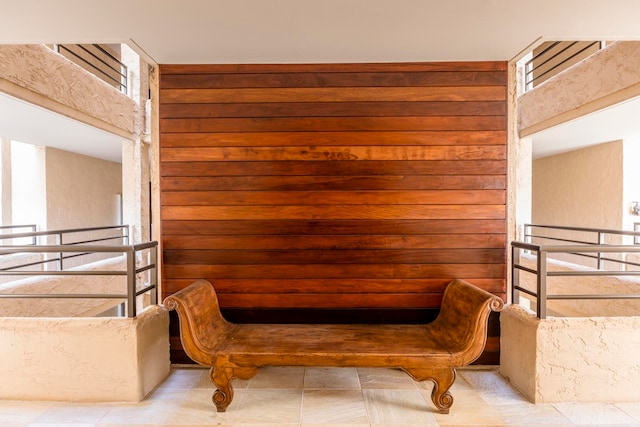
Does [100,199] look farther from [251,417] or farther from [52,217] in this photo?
[251,417]

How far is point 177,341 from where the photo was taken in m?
2.67

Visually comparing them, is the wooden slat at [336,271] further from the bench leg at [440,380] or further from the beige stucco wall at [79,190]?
the beige stucco wall at [79,190]

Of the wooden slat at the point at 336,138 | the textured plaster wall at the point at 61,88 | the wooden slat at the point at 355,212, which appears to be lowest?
the wooden slat at the point at 355,212

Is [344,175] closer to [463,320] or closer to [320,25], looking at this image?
[320,25]

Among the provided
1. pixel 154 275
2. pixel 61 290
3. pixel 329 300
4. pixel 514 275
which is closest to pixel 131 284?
pixel 154 275

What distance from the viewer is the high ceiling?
1.90m

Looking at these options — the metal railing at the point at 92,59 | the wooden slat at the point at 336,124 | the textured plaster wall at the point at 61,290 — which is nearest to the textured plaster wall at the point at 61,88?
the metal railing at the point at 92,59

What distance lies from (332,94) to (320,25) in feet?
1.95

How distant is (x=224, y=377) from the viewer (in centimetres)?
A: 207

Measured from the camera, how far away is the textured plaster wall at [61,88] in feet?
10.6

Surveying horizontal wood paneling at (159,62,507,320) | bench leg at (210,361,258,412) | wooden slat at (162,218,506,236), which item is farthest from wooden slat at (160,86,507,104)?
bench leg at (210,361,258,412)

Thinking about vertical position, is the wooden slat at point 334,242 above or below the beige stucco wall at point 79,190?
below

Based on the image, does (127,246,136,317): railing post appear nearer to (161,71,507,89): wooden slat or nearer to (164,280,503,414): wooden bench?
(164,280,503,414): wooden bench

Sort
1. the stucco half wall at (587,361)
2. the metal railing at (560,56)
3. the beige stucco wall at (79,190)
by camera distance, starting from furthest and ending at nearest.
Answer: the beige stucco wall at (79,190)
the metal railing at (560,56)
the stucco half wall at (587,361)
